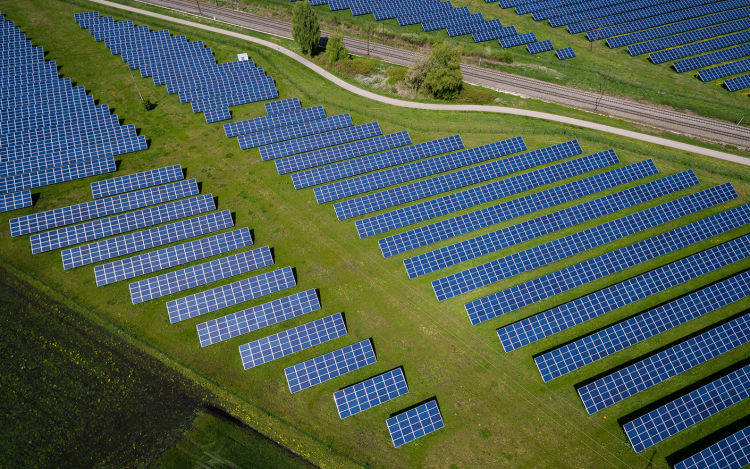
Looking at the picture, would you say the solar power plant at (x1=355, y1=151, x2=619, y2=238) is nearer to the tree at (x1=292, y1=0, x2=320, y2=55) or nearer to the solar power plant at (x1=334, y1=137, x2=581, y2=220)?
the solar power plant at (x1=334, y1=137, x2=581, y2=220)

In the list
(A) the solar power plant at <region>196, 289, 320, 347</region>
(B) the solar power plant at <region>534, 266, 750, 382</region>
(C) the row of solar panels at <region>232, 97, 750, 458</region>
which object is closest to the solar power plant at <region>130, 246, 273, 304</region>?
(A) the solar power plant at <region>196, 289, 320, 347</region>

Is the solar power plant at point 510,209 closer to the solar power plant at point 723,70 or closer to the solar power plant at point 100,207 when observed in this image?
the solar power plant at point 100,207

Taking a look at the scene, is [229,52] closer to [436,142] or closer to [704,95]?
[436,142]

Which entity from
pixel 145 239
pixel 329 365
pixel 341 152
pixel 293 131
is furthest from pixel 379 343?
pixel 293 131

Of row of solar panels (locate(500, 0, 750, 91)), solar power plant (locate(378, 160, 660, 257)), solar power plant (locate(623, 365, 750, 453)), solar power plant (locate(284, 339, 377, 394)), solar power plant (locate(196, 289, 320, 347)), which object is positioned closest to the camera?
solar power plant (locate(623, 365, 750, 453))

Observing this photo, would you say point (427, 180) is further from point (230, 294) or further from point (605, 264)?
point (230, 294)

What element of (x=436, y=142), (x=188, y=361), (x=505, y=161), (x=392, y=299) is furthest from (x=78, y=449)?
(x=505, y=161)
